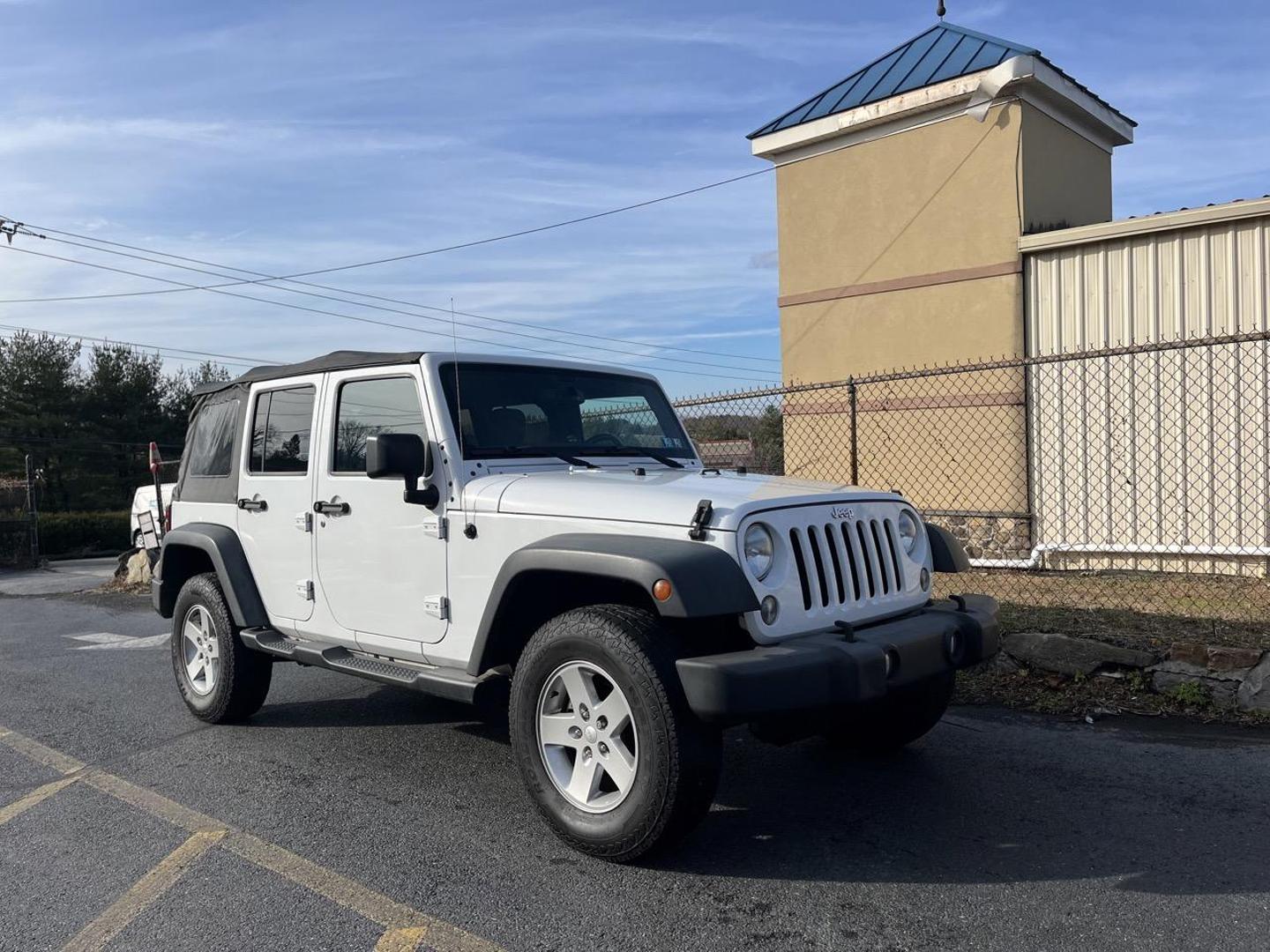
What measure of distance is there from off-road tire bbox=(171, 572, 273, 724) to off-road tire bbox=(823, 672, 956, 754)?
3.14 m

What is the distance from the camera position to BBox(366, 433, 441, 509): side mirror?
406 cm

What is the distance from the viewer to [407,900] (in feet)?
10.9

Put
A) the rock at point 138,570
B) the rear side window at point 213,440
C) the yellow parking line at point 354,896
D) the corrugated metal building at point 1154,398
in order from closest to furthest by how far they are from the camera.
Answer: the yellow parking line at point 354,896 → the rear side window at point 213,440 → the corrugated metal building at point 1154,398 → the rock at point 138,570

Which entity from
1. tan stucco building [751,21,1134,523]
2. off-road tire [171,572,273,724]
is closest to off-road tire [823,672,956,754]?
off-road tire [171,572,273,724]

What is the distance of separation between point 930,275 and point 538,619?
8017 mm

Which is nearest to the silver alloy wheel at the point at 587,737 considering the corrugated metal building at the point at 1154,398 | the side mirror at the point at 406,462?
the side mirror at the point at 406,462

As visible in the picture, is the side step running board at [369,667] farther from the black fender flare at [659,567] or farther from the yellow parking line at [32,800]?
the yellow parking line at [32,800]

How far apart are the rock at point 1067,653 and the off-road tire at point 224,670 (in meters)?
4.35

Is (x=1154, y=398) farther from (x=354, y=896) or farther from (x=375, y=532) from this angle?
(x=354, y=896)

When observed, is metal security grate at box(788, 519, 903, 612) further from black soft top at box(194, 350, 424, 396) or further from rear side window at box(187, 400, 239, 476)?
rear side window at box(187, 400, 239, 476)

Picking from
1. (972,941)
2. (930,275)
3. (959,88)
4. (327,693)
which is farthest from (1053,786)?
(959,88)

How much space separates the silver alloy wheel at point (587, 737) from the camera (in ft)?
11.6

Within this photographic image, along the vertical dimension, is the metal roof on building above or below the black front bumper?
above

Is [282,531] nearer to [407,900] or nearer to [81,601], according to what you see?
[407,900]
